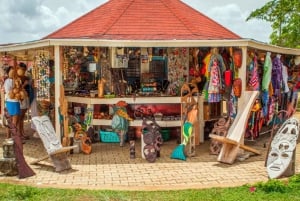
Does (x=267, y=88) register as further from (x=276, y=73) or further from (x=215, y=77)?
(x=215, y=77)

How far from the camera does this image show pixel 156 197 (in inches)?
224

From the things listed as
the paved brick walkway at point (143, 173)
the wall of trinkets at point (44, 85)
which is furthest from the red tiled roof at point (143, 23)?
the paved brick walkway at point (143, 173)

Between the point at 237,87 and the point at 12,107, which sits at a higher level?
the point at 237,87

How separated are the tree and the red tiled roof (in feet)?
23.2

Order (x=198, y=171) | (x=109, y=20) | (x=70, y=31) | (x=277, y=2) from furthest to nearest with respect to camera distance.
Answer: (x=277, y=2) → (x=70, y=31) → (x=109, y=20) → (x=198, y=171)

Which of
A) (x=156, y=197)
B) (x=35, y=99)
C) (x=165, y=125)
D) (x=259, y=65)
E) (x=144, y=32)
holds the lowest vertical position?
(x=156, y=197)

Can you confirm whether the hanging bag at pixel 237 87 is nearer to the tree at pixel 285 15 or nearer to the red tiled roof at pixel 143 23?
the red tiled roof at pixel 143 23

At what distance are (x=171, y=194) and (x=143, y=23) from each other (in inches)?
286

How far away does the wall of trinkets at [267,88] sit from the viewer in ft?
32.0

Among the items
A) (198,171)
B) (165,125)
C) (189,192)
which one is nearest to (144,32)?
(165,125)

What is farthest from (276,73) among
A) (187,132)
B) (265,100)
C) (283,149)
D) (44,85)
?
(44,85)

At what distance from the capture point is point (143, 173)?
727 cm

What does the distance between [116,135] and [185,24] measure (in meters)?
4.48

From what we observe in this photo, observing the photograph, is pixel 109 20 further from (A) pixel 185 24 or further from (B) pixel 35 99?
(B) pixel 35 99
